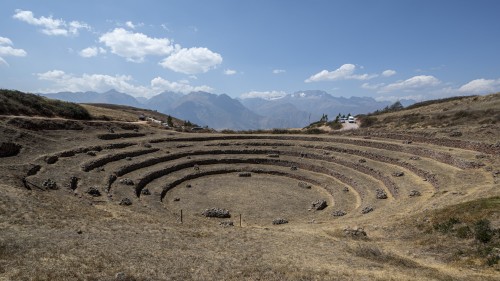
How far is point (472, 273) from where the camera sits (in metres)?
17.2

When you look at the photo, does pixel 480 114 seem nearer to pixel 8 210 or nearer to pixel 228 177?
pixel 228 177

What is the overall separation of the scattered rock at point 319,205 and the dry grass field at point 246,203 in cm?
73

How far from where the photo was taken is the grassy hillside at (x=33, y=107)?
5747 centimetres

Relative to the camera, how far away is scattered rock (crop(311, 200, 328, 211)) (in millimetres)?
39688

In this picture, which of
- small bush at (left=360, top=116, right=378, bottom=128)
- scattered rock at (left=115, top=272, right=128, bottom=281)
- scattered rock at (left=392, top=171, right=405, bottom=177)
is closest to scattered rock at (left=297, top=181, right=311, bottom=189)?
scattered rock at (left=392, top=171, right=405, bottom=177)

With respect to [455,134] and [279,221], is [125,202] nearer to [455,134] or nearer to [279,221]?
[279,221]

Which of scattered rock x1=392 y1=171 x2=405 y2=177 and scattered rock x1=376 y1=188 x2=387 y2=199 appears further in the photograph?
scattered rock x1=392 y1=171 x2=405 y2=177

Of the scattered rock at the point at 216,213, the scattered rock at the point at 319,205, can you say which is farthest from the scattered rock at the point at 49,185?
the scattered rock at the point at 319,205

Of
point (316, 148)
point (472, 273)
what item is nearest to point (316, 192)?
point (316, 148)

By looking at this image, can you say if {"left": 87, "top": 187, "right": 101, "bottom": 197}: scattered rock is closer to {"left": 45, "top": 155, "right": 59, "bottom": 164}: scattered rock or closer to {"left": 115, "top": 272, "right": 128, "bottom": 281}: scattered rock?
{"left": 45, "top": 155, "right": 59, "bottom": 164}: scattered rock

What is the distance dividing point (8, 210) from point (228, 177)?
3268cm

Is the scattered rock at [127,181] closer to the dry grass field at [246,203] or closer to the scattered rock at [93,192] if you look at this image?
the dry grass field at [246,203]

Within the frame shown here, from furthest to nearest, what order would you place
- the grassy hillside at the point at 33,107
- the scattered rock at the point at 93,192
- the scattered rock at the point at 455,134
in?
the scattered rock at the point at 455,134 → the grassy hillside at the point at 33,107 → the scattered rock at the point at 93,192

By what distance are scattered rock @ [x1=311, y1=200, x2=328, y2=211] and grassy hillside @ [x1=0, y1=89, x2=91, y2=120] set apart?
5333 centimetres
